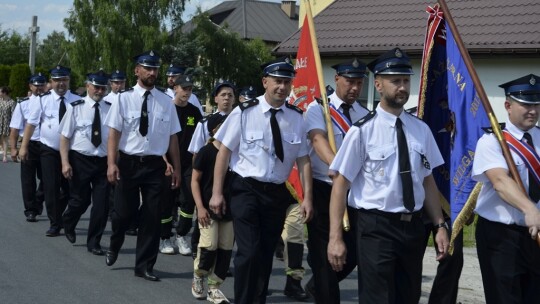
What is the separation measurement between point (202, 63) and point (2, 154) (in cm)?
3222

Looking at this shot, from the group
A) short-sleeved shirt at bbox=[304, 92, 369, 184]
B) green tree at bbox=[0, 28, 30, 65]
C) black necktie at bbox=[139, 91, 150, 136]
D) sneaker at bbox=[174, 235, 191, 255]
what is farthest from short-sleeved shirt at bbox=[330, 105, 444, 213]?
green tree at bbox=[0, 28, 30, 65]

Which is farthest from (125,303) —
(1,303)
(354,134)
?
(354,134)

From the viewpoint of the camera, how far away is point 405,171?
5832 millimetres

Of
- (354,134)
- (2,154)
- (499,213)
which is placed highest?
(354,134)

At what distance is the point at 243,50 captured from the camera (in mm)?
60906

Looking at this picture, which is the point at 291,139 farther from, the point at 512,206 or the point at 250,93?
the point at 250,93

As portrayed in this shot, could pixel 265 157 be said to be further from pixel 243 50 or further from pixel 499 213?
pixel 243 50

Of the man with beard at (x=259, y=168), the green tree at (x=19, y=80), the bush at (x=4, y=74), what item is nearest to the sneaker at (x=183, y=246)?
the man with beard at (x=259, y=168)

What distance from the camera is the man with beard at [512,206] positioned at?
6027 millimetres

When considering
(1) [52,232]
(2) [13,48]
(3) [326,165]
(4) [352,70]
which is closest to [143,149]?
(3) [326,165]

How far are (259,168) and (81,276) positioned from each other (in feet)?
10.0

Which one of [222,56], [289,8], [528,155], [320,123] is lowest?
[528,155]

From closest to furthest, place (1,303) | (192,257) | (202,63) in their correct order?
(1,303)
(192,257)
(202,63)

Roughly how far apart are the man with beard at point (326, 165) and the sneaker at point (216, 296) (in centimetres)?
92
